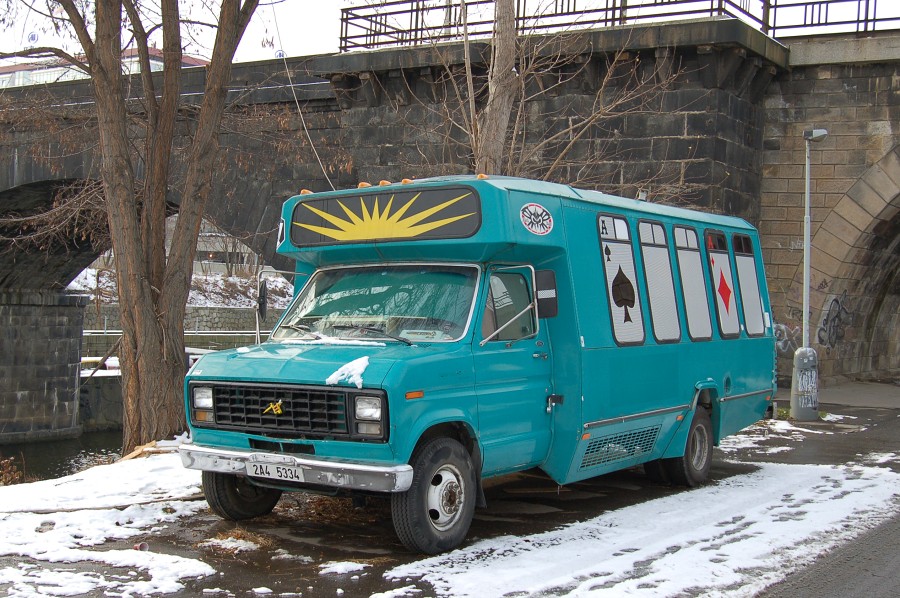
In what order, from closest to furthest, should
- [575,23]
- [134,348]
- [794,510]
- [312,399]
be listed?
1. [312,399]
2. [794,510]
3. [134,348]
4. [575,23]

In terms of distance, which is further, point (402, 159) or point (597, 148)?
point (402, 159)

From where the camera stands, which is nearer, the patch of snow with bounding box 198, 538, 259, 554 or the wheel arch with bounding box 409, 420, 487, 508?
the patch of snow with bounding box 198, 538, 259, 554

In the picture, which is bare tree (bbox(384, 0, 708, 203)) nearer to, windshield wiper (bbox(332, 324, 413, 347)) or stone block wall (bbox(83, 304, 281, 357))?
windshield wiper (bbox(332, 324, 413, 347))

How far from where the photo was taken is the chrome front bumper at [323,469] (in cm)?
677

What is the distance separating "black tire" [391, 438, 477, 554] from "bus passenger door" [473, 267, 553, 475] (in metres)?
0.34

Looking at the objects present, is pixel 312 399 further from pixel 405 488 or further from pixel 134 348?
pixel 134 348

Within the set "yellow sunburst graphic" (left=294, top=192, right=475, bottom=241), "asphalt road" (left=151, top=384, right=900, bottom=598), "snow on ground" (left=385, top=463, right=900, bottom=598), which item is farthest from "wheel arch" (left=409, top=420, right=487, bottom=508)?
"yellow sunburst graphic" (left=294, top=192, right=475, bottom=241)

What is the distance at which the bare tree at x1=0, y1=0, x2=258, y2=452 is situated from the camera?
12.7 m

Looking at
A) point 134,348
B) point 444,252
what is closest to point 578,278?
point 444,252

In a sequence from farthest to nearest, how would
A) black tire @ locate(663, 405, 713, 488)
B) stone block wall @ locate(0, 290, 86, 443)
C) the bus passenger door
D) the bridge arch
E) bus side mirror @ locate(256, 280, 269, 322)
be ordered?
stone block wall @ locate(0, 290, 86, 443) < the bridge arch < black tire @ locate(663, 405, 713, 488) < bus side mirror @ locate(256, 280, 269, 322) < the bus passenger door

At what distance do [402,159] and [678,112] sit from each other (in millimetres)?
5558

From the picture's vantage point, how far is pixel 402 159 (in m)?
21.1

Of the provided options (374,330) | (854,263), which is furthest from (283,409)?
(854,263)

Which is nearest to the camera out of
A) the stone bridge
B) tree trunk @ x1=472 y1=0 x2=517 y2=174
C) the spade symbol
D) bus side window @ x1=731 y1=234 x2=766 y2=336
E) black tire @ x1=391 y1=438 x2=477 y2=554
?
black tire @ x1=391 y1=438 x2=477 y2=554
